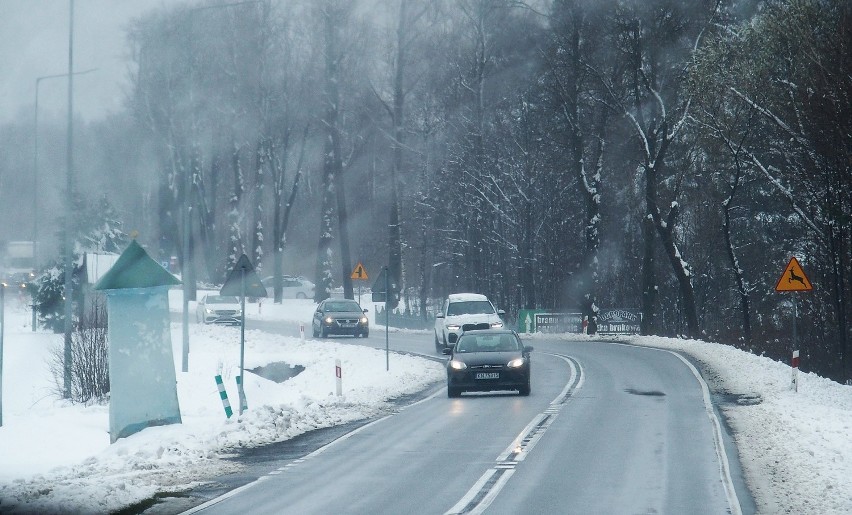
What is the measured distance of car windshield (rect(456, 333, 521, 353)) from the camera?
25531 millimetres

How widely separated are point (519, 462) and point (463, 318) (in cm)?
2492

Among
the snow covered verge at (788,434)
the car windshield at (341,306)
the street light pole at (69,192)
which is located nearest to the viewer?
the snow covered verge at (788,434)

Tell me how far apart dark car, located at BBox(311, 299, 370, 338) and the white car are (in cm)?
1143

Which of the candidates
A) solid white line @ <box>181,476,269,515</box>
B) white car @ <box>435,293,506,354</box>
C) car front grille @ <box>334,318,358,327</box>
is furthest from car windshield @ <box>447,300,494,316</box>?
solid white line @ <box>181,476,269,515</box>

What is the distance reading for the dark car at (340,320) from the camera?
172 ft

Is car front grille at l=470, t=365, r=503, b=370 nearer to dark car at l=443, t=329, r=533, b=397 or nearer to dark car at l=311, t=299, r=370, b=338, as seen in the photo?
dark car at l=443, t=329, r=533, b=397

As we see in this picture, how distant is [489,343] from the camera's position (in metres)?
25.8

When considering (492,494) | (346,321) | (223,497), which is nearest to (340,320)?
(346,321)

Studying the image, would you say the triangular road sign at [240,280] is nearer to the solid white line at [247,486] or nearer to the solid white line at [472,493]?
the solid white line at [247,486]

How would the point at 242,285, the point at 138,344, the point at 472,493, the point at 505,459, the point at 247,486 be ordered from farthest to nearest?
the point at 242,285 → the point at 138,344 → the point at 505,459 → the point at 247,486 → the point at 472,493

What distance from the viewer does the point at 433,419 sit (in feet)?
67.6

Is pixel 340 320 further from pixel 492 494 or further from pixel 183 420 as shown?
pixel 492 494

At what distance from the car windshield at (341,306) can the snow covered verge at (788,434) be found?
23.3 metres

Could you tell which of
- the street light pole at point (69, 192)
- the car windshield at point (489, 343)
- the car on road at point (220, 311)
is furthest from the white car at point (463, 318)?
the car on road at point (220, 311)
